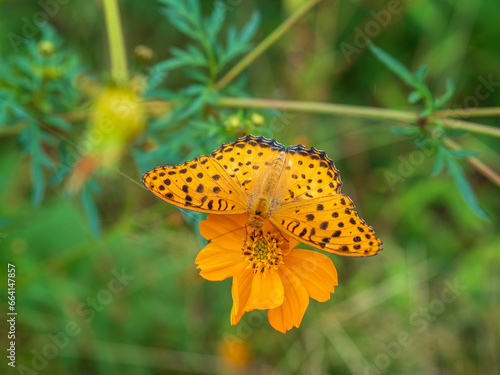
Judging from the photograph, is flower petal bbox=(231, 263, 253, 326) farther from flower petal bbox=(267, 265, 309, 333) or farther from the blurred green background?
the blurred green background

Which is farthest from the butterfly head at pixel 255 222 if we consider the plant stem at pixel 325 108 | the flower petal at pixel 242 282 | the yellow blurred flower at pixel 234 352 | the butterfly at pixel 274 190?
the yellow blurred flower at pixel 234 352

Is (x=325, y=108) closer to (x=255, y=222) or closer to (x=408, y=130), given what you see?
(x=408, y=130)

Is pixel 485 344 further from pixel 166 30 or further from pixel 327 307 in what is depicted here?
pixel 166 30

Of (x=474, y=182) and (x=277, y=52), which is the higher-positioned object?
→ (x=277, y=52)

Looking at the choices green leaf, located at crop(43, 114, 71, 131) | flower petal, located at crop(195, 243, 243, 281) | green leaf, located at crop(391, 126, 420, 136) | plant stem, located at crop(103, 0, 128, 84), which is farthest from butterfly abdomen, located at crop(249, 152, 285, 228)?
green leaf, located at crop(43, 114, 71, 131)

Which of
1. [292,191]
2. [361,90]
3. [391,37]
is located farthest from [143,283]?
[391,37]
